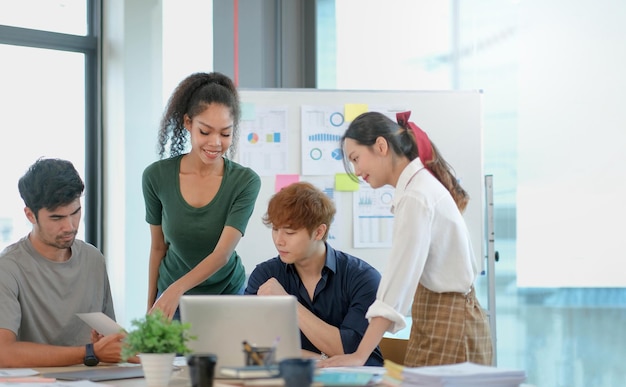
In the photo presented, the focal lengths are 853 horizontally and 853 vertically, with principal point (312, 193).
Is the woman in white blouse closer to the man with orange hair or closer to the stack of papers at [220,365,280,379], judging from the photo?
the man with orange hair

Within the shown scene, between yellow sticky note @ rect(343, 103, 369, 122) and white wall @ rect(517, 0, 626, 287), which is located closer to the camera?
white wall @ rect(517, 0, 626, 287)

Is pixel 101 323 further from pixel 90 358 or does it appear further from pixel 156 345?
pixel 156 345

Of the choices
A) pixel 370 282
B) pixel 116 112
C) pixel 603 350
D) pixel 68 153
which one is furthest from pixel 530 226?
pixel 68 153

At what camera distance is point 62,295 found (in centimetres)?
257

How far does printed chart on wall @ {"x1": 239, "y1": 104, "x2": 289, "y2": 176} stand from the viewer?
159 inches

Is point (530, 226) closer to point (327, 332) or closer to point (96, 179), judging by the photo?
point (327, 332)

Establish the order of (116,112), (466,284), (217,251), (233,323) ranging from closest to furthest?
(233,323), (466,284), (217,251), (116,112)

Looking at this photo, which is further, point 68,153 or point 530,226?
point 68,153

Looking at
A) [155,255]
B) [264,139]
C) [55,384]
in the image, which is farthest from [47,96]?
[55,384]

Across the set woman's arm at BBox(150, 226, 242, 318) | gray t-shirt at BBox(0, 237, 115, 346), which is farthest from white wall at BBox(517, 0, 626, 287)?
gray t-shirt at BBox(0, 237, 115, 346)

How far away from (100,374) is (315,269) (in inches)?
30.7

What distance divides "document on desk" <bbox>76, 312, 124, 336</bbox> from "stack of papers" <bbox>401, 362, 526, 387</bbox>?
952 mm

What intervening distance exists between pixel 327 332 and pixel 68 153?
2.89 m

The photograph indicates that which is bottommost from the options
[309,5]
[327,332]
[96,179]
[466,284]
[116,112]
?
[327,332]
